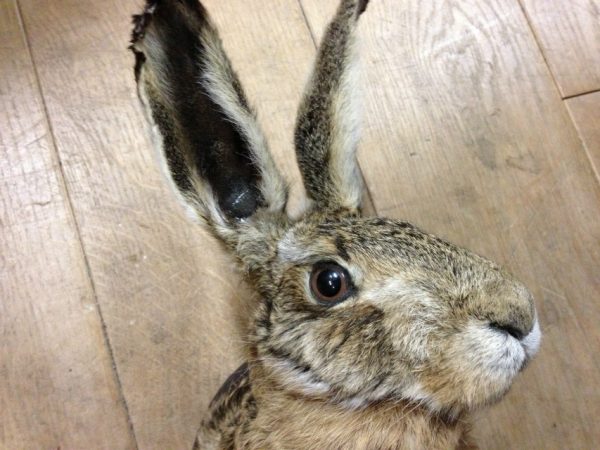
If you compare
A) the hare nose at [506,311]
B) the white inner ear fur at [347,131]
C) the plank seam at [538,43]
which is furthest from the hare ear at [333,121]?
the plank seam at [538,43]

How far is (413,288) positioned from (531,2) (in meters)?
0.90

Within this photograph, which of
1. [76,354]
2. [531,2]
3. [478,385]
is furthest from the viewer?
[531,2]

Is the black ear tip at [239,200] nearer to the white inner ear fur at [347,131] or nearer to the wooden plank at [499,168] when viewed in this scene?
the white inner ear fur at [347,131]

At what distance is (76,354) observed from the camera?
111cm

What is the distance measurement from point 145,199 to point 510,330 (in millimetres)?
765

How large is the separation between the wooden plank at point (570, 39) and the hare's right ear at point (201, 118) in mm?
750

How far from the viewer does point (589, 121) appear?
1233 mm

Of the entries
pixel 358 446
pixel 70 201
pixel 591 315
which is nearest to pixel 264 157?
pixel 358 446

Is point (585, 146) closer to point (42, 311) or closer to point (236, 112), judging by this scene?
point (236, 112)

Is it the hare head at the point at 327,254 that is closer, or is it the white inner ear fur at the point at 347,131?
the hare head at the point at 327,254

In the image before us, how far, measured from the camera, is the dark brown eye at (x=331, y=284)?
71cm

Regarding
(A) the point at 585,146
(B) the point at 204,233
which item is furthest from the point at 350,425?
(A) the point at 585,146

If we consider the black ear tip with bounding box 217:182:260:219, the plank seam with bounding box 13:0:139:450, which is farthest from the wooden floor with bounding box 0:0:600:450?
the black ear tip with bounding box 217:182:260:219

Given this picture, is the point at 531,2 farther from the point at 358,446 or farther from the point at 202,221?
the point at 358,446
